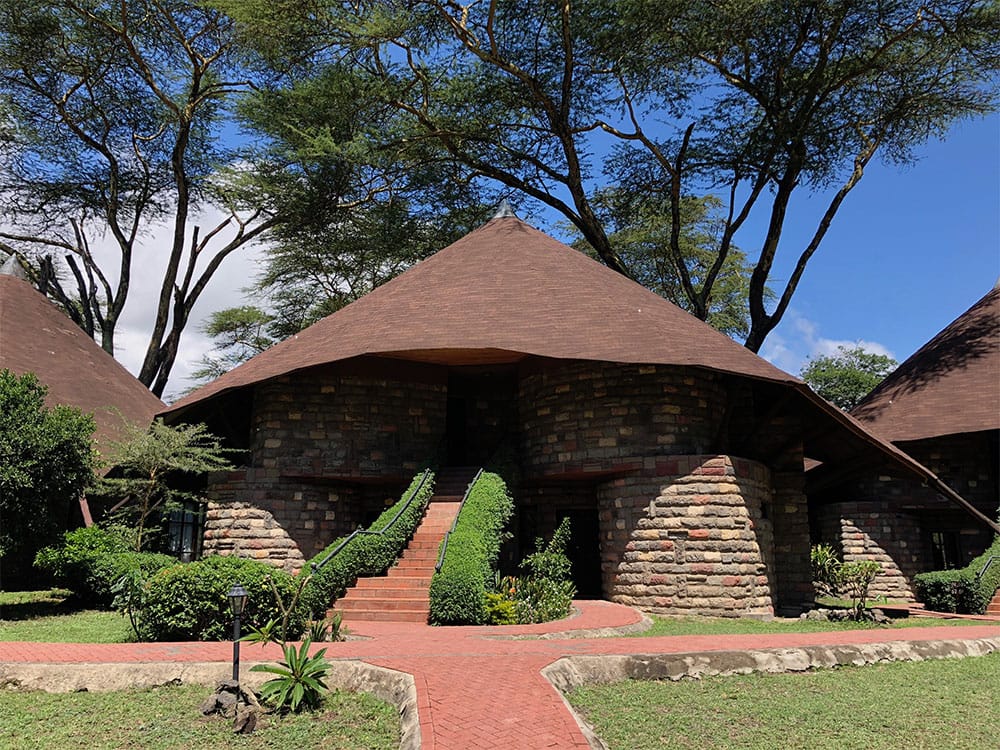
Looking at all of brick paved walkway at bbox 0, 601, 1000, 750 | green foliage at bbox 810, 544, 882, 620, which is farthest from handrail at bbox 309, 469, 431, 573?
green foliage at bbox 810, 544, 882, 620

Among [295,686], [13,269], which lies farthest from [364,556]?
[13,269]

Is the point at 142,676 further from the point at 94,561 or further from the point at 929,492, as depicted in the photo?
the point at 929,492

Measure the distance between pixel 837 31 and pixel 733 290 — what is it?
18061 mm

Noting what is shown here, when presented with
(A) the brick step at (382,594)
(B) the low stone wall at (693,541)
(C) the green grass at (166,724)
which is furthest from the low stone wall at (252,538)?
(C) the green grass at (166,724)

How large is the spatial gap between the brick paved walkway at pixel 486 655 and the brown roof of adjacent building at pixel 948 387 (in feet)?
29.3

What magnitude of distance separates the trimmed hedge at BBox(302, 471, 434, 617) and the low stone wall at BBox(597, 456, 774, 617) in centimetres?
372

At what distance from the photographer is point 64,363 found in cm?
1916

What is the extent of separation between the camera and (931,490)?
19.3m

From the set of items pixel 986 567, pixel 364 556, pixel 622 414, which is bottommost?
pixel 986 567

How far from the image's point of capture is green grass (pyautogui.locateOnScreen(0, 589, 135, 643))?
9742 mm

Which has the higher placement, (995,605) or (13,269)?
(13,269)

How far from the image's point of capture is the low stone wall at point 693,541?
13.0 metres

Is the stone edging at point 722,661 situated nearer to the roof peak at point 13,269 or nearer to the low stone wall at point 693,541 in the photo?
the low stone wall at point 693,541

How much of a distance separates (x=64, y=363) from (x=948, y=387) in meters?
22.5
